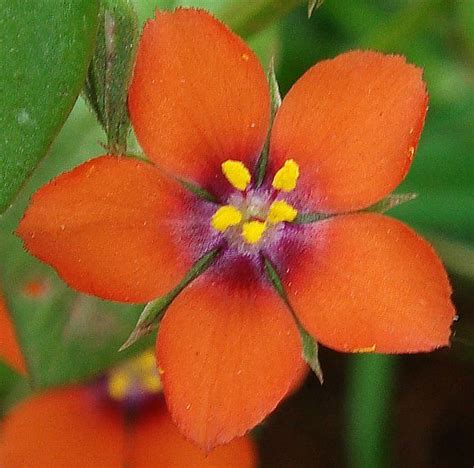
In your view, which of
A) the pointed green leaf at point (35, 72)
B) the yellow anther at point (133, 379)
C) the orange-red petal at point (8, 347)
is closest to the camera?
the pointed green leaf at point (35, 72)

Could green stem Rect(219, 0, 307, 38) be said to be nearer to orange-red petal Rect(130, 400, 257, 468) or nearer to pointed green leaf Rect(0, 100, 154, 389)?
pointed green leaf Rect(0, 100, 154, 389)

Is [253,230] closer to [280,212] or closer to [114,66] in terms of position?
[280,212]

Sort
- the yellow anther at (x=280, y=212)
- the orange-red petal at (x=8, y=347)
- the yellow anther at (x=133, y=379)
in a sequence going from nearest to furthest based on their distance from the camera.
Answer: the yellow anther at (x=280, y=212), the orange-red petal at (x=8, y=347), the yellow anther at (x=133, y=379)

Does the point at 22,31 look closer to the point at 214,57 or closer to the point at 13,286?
the point at 214,57

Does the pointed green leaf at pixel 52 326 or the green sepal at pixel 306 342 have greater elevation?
the pointed green leaf at pixel 52 326

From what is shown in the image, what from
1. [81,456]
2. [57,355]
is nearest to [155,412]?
[81,456]

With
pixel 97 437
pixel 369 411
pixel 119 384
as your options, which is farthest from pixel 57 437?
pixel 369 411

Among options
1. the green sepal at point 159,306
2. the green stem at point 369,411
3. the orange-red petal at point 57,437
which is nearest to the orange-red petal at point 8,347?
the orange-red petal at point 57,437

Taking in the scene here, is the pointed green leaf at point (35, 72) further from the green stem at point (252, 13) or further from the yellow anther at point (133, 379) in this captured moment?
the yellow anther at point (133, 379)
